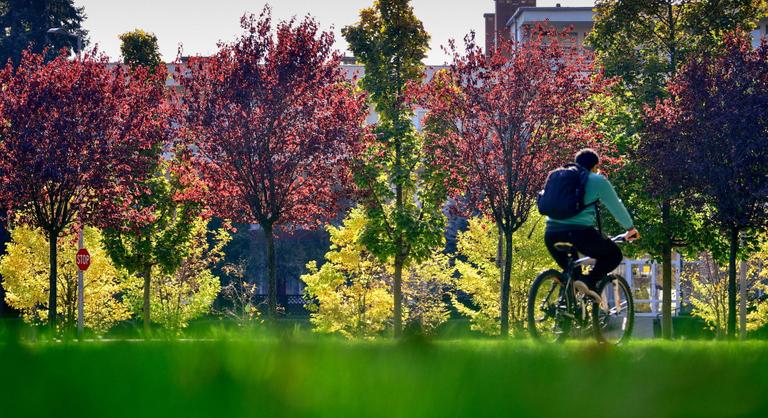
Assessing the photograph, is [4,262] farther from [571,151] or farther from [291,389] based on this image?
[291,389]

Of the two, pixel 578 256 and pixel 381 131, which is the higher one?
pixel 381 131

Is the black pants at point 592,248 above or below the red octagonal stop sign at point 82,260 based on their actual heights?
above

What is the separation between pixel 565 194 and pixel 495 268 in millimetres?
32185

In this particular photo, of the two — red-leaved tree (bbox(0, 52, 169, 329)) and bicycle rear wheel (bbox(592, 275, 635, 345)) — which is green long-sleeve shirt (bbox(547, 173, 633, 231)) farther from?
red-leaved tree (bbox(0, 52, 169, 329))

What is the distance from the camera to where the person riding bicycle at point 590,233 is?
7.82 meters

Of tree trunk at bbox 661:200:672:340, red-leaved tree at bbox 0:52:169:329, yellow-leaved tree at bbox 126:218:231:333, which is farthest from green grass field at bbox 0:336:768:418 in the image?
yellow-leaved tree at bbox 126:218:231:333

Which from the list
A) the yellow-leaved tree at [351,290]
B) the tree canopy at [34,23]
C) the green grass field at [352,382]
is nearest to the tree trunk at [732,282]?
the yellow-leaved tree at [351,290]

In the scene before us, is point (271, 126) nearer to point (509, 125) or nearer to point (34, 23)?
point (509, 125)

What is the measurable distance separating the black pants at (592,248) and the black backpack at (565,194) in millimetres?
151

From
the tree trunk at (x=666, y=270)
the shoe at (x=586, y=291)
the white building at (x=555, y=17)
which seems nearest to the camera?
the shoe at (x=586, y=291)

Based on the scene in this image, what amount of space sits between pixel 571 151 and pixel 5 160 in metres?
14.7

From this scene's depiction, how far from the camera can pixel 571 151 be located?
2742 centimetres

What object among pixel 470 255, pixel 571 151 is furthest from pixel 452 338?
pixel 470 255

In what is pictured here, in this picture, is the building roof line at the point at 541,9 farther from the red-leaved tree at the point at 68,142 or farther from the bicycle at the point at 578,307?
the bicycle at the point at 578,307
